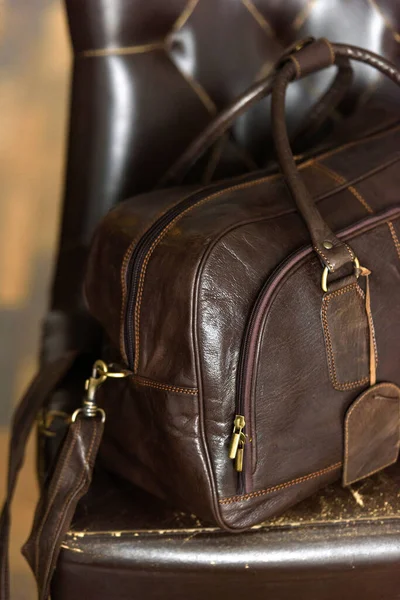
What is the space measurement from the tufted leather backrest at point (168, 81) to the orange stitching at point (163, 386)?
0.28 metres

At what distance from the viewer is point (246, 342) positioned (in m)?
0.60

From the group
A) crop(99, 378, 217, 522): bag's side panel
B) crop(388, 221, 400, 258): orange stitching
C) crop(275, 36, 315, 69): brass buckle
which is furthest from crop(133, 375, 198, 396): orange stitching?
crop(275, 36, 315, 69): brass buckle

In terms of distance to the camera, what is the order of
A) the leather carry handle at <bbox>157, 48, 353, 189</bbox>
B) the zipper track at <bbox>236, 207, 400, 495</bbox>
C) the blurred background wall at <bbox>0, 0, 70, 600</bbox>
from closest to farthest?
the zipper track at <bbox>236, 207, 400, 495</bbox> → the leather carry handle at <bbox>157, 48, 353, 189</bbox> → the blurred background wall at <bbox>0, 0, 70, 600</bbox>

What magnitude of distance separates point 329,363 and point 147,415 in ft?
0.61

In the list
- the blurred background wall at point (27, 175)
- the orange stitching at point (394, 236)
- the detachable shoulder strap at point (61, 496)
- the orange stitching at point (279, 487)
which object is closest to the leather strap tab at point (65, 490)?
the detachable shoulder strap at point (61, 496)

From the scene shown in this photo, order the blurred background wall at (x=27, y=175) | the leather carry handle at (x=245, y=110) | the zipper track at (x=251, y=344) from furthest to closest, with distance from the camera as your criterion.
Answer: the blurred background wall at (x=27, y=175) < the leather carry handle at (x=245, y=110) < the zipper track at (x=251, y=344)

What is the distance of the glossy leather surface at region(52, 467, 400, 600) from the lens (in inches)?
25.4

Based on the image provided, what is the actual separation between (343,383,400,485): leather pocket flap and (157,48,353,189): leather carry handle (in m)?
0.34

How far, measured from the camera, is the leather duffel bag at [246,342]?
60 centimetres

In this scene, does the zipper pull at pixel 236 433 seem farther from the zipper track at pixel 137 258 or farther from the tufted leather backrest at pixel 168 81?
the tufted leather backrest at pixel 168 81

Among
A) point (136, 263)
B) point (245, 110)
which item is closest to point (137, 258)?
point (136, 263)

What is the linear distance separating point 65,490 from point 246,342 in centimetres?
25

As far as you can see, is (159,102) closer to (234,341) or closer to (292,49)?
(292,49)

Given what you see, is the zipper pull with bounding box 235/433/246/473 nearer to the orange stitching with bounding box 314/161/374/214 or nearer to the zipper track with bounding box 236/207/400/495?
the zipper track with bounding box 236/207/400/495
